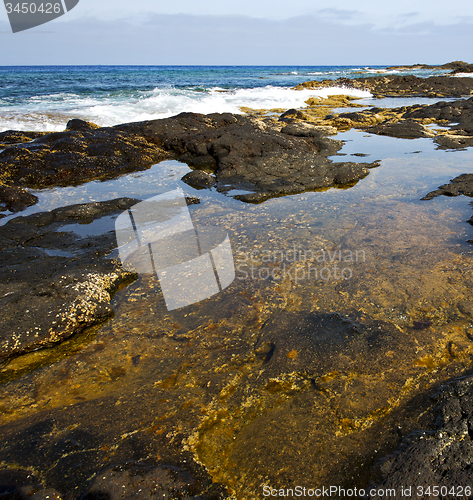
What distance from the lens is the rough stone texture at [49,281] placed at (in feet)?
8.85

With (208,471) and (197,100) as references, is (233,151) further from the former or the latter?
(197,100)

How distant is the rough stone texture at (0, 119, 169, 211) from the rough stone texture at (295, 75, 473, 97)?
80.4 ft

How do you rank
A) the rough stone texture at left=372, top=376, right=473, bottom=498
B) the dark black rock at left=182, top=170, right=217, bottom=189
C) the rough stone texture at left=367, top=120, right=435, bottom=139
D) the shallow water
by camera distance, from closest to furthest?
the rough stone texture at left=372, top=376, right=473, bottom=498 → the shallow water → the dark black rock at left=182, top=170, right=217, bottom=189 → the rough stone texture at left=367, top=120, right=435, bottom=139

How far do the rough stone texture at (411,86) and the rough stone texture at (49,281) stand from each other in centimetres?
2805

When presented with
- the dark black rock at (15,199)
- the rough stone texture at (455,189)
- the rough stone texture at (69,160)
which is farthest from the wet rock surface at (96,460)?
the rough stone texture at (455,189)

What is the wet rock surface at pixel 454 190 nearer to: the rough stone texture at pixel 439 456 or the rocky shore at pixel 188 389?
the rocky shore at pixel 188 389

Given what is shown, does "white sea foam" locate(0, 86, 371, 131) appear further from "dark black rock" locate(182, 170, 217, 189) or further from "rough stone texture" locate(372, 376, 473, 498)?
"rough stone texture" locate(372, 376, 473, 498)

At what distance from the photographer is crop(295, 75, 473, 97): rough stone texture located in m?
26.1

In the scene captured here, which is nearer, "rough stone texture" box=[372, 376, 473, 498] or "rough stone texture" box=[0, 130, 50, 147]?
"rough stone texture" box=[372, 376, 473, 498]

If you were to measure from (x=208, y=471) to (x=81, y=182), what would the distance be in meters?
6.94

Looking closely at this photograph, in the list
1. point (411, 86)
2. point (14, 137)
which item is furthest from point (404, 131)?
point (411, 86)

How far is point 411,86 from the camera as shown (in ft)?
102

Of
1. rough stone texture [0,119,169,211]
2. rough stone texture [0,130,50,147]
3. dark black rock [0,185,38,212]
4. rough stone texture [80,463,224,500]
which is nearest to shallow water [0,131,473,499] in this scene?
rough stone texture [80,463,224,500]

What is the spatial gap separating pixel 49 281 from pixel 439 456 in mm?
3302
